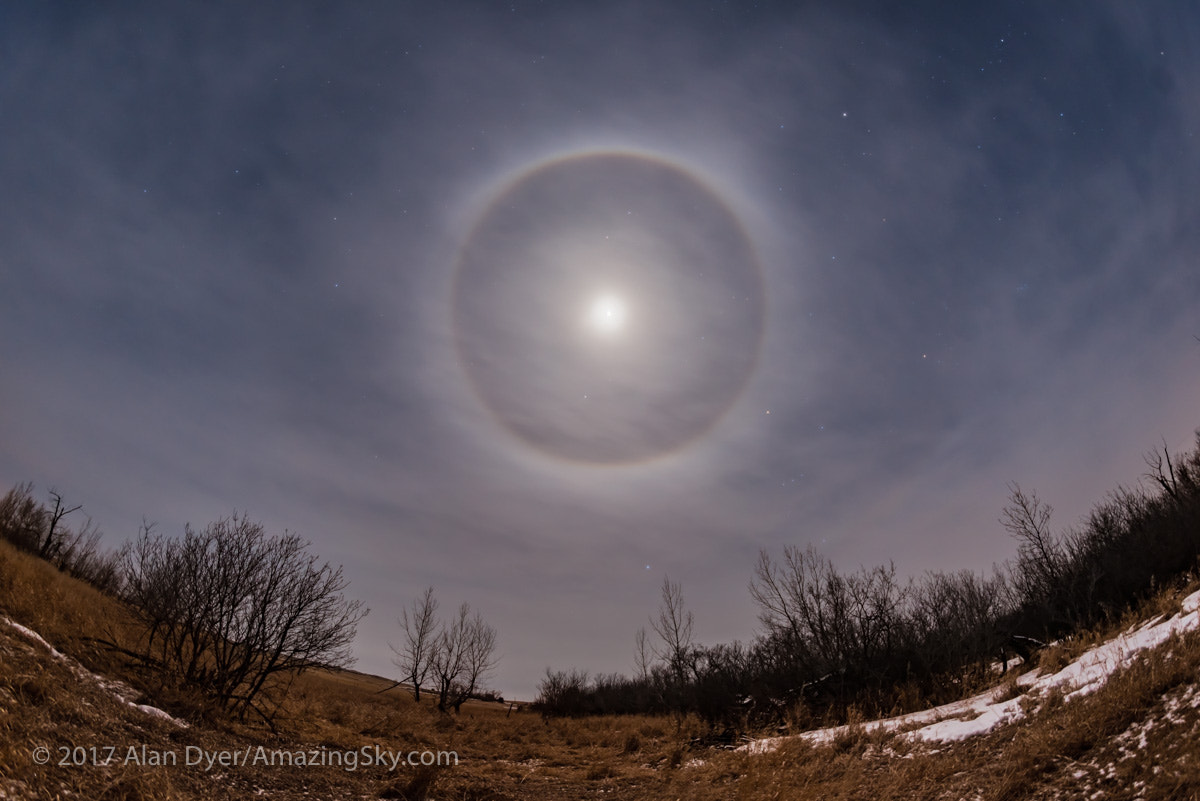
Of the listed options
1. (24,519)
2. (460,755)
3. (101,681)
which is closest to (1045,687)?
(460,755)

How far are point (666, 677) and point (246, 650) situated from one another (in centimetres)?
4488

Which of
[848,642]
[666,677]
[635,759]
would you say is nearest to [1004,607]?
[848,642]

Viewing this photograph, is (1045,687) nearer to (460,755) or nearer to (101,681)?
(460,755)

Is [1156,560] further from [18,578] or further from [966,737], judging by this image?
[18,578]

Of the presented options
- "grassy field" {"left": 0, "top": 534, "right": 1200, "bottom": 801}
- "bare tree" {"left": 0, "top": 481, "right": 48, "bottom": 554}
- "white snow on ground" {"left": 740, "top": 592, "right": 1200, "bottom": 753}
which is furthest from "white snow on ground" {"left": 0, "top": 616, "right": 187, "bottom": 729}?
"bare tree" {"left": 0, "top": 481, "right": 48, "bottom": 554}

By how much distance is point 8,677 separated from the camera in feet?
25.3

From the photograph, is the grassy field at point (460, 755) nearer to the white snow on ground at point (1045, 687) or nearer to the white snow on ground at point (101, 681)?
the white snow on ground at point (101, 681)

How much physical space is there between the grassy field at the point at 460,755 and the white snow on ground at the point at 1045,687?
499mm

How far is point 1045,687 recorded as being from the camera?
10773mm

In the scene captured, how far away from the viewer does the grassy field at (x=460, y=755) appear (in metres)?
6.55

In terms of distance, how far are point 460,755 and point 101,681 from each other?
1120cm

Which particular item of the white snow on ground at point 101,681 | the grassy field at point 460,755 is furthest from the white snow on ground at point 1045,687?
the white snow on ground at point 101,681

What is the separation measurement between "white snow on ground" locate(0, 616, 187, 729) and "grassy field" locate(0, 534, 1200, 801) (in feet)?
0.25

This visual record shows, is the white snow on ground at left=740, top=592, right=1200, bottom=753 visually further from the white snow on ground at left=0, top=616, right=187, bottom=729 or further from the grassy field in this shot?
the white snow on ground at left=0, top=616, right=187, bottom=729
